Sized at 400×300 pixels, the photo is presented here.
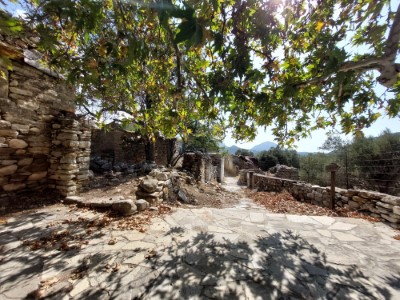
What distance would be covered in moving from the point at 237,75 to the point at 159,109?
264 cm

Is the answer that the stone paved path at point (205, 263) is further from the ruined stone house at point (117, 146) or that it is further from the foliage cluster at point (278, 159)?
the foliage cluster at point (278, 159)

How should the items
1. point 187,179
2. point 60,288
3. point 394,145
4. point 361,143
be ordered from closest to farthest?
point 60,288 < point 187,179 < point 394,145 < point 361,143

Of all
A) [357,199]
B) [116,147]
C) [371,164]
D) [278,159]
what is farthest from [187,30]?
[278,159]

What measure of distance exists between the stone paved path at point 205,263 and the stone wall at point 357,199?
931 millimetres

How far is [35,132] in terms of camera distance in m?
4.36

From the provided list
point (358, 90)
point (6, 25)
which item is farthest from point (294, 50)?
point (6, 25)

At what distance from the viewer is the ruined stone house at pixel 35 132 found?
3863 millimetres

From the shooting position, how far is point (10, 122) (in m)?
3.86

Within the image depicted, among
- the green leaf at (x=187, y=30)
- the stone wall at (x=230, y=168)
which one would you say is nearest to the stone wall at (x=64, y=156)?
the green leaf at (x=187, y=30)

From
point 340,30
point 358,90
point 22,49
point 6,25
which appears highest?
point 22,49

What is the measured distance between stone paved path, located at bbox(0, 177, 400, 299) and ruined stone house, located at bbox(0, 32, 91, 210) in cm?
102

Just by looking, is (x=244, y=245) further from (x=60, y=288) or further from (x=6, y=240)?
(x=6, y=240)

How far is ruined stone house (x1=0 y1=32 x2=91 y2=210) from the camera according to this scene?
3863mm

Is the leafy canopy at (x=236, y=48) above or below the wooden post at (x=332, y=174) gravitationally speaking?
above
